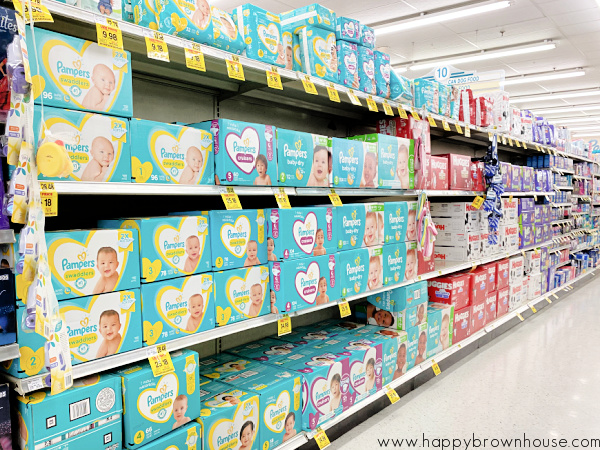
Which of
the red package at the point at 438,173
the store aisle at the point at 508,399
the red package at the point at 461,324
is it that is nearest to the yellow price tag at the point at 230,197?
the store aisle at the point at 508,399

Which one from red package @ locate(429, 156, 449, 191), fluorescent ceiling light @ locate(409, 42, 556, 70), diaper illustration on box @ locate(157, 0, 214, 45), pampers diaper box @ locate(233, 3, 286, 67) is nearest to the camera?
diaper illustration on box @ locate(157, 0, 214, 45)

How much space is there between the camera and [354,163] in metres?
2.48

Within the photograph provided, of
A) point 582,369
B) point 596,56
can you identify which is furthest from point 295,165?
point 596,56

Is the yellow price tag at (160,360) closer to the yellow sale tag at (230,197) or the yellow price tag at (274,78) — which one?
the yellow sale tag at (230,197)

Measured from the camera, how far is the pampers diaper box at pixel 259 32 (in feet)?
6.36

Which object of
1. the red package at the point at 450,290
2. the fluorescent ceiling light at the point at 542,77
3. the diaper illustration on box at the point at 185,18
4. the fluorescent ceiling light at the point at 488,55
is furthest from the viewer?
the fluorescent ceiling light at the point at 542,77

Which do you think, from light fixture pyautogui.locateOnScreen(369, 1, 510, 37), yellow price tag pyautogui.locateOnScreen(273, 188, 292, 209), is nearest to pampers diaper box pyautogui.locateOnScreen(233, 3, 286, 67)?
yellow price tag pyautogui.locateOnScreen(273, 188, 292, 209)

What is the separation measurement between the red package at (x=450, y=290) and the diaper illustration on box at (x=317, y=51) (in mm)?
1887

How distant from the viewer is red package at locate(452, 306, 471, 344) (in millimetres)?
3486

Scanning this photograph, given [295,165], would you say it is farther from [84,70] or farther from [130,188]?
[84,70]

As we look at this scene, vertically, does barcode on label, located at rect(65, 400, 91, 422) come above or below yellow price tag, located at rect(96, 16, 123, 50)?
below

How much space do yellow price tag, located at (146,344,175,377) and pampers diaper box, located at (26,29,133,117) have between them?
2.64ft

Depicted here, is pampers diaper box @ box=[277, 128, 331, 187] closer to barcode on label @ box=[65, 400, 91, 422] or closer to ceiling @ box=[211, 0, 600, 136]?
barcode on label @ box=[65, 400, 91, 422]

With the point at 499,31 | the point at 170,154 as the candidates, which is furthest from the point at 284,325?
the point at 499,31
